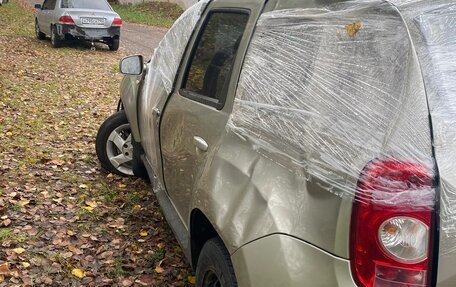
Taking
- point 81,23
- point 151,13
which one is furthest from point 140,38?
point 151,13

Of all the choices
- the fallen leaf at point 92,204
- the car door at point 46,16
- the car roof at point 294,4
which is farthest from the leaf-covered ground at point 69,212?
the car door at point 46,16

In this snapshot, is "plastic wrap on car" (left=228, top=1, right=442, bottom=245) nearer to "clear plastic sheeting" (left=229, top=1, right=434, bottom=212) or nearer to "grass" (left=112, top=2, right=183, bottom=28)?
"clear plastic sheeting" (left=229, top=1, right=434, bottom=212)

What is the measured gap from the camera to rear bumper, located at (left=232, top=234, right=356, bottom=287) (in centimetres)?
168

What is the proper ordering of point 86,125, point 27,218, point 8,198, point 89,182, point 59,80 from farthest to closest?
1. point 59,80
2. point 86,125
3. point 89,182
4. point 8,198
5. point 27,218

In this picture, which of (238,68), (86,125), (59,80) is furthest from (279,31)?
(59,80)

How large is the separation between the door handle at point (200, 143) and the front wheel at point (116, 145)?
261 centimetres

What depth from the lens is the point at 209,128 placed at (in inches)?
103

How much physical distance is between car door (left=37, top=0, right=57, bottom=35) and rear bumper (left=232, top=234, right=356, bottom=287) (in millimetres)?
14475

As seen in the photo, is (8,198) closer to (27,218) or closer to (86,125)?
(27,218)

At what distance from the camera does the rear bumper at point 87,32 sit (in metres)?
14.3

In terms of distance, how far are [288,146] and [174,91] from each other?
1561 millimetres

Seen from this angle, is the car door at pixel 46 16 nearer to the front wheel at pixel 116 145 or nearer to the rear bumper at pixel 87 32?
the rear bumper at pixel 87 32

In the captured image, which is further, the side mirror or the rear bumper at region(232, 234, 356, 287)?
the side mirror

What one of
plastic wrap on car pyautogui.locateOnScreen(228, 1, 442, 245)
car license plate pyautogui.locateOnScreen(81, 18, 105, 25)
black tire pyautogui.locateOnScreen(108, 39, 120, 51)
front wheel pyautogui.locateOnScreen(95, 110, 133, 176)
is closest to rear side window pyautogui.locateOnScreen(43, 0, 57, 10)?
car license plate pyautogui.locateOnScreen(81, 18, 105, 25)
